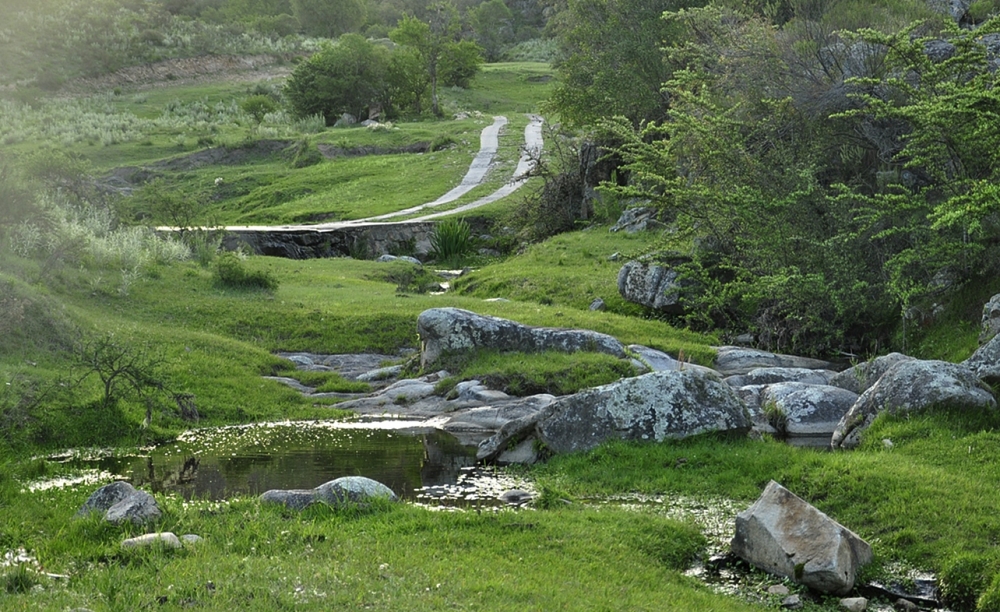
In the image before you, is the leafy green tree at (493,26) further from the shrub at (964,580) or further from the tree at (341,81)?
the shrub at (964,580)

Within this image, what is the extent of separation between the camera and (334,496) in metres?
10.4

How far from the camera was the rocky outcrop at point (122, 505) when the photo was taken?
932 centimetres

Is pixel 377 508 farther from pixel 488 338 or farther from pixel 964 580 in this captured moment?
pixel 488 338

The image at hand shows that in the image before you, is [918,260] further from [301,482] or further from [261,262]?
[261,262]

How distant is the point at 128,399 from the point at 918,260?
1461 cm

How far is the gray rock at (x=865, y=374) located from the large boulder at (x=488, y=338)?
4354 millimetres

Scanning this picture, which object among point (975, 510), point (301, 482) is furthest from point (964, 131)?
point (301, 482)

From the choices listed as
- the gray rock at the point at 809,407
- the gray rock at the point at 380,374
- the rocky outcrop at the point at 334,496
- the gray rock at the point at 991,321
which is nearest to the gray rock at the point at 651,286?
the gray rock at the point at 380,374

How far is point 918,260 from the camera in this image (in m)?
19.9

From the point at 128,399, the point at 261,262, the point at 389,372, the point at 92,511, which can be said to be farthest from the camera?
the point at 261,262

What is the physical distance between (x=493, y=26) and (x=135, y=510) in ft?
436

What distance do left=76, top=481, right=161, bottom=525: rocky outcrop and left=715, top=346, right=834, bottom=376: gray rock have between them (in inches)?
500

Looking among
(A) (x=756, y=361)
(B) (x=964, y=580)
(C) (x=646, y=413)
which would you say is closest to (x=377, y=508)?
(C) (x=646, y=413)

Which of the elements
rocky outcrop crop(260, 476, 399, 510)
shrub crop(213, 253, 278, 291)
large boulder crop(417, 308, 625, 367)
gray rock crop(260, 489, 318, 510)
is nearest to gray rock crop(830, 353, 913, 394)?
large boulder crop(417, 308, 625, 367)
